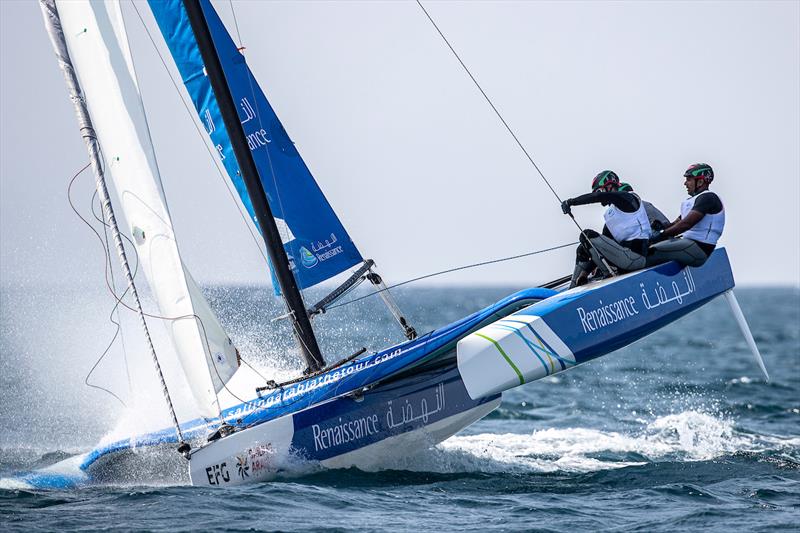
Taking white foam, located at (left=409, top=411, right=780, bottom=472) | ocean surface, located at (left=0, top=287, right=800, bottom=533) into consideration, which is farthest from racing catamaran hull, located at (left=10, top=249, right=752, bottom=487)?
white foam, located at (left=409, top=411, right=780, bottom=472)

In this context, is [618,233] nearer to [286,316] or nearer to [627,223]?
[627,223]

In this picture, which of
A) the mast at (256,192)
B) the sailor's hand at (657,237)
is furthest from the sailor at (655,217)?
the mast at (256,192)

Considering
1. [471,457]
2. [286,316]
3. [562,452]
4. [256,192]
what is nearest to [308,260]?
[286,316]

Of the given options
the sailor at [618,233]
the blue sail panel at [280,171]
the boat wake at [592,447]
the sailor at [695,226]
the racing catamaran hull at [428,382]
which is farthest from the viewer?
the blue sail panel at [280,171]

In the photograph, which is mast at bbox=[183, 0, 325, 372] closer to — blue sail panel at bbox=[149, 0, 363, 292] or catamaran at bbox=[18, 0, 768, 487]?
catamaran at bbox=[18, 0, 768, 487]

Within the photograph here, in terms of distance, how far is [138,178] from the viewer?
25.0 feet

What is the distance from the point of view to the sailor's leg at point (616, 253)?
7.55 metres

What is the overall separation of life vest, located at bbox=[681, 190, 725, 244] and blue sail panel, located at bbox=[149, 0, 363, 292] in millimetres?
2501

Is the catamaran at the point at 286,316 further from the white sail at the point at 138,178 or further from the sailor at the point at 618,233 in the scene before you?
the sailor at the point at 618,233

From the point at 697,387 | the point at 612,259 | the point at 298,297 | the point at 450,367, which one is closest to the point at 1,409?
the point at 298,297

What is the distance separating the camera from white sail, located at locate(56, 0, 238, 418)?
7570 mm

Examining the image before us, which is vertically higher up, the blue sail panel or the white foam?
the blue sail panel

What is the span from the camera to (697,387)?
547 inches

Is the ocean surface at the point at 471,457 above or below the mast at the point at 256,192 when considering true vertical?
below
